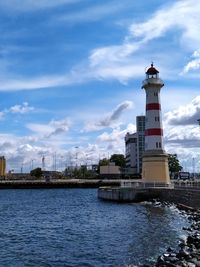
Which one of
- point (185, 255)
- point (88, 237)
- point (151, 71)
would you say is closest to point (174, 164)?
point (151, 71)

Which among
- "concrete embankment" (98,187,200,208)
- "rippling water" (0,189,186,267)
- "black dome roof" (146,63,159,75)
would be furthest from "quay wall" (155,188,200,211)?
"black dome roof" (146,63,159,75)

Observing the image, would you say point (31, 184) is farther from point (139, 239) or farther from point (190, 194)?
point (139, 239)

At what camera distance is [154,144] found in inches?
2499

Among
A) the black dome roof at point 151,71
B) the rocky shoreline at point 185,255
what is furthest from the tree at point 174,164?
the rocky shoreline at point 185,255

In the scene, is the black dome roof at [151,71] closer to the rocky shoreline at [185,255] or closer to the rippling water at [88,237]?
the rippling water at [88,237]

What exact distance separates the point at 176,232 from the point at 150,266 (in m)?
12.2

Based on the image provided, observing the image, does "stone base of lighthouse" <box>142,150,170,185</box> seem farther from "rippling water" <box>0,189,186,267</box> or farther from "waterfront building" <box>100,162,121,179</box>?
"waterfront building" <box>100,162,121,179</box>

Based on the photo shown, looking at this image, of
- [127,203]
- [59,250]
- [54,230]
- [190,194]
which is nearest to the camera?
[59,250]

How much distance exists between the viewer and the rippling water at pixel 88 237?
87.1 feet

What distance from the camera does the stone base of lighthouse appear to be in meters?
63.1

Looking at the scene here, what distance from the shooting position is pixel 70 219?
46.1 m

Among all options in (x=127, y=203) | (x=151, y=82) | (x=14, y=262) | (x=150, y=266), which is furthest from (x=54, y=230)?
(x=151, y=82)

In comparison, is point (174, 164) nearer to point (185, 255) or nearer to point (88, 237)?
point (88, 237)

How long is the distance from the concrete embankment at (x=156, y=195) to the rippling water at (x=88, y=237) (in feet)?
8.06
